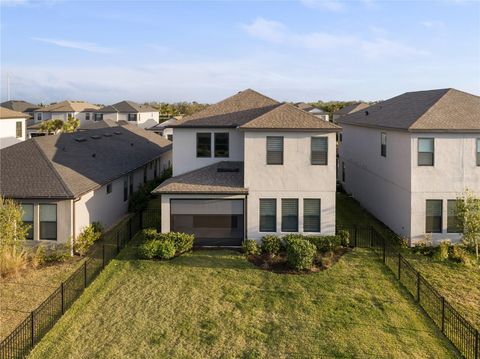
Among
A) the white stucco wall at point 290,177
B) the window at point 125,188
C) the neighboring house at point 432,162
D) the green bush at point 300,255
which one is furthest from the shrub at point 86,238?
the neighboring house at point 432,162

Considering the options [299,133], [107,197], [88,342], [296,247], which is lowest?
[88,342]

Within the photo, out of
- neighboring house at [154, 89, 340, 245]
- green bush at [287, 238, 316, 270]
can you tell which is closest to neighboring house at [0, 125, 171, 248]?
neighboring house at [154, 89, 340, 245]

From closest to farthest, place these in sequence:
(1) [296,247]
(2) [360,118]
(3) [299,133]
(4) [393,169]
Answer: (1) [296,247], (3) [299,133], (4) [393,169], (2) [360,118]

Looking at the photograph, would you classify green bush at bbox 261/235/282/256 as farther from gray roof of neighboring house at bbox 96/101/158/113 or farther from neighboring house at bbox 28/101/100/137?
neighboring house at bbox 28/101/100/137

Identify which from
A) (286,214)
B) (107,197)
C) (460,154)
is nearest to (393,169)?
(460,154)

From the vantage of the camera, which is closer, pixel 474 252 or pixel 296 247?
pixel 296 247

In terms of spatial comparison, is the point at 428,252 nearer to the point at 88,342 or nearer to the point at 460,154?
the point at 460,154
